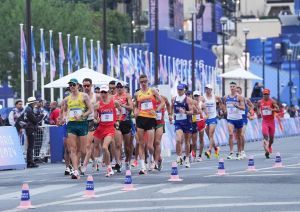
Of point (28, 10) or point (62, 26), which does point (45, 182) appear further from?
point (62, 26)

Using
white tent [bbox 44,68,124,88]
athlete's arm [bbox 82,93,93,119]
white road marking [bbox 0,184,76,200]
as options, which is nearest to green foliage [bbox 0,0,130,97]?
white tent [bbox 44,68,124,88]

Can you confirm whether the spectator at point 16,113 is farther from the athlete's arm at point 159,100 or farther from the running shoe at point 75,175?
the running shoe at point 75,175

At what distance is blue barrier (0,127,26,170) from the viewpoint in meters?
28.6

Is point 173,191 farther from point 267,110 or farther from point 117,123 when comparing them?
point 267,110

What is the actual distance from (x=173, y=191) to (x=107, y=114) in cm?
538

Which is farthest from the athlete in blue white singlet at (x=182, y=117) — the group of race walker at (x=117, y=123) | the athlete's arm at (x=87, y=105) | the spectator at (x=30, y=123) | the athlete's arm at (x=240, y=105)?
the spectator at (x=30, y=123)

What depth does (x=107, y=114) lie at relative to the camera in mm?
23328

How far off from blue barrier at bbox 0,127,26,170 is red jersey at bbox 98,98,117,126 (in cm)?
578

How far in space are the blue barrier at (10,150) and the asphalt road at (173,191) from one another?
11.6 ft

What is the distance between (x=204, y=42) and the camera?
117938mm

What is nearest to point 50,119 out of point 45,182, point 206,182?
point 45,182

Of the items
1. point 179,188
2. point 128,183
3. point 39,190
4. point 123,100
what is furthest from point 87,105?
point 179,188

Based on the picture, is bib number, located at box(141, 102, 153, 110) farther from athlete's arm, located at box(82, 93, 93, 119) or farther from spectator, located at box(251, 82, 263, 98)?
spectator, located at box(251, 82, 263, 98)

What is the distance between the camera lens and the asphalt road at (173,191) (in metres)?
15.7
